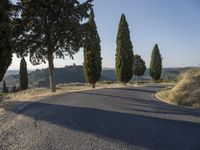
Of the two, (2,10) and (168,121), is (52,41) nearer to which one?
(2,10)

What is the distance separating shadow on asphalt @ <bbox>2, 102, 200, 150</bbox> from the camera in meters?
9.59

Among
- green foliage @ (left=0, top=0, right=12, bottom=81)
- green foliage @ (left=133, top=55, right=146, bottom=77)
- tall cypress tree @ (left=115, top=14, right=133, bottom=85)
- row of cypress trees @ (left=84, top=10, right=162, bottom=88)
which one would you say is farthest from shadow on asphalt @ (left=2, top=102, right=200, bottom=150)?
green foliage @ (left=133, top=55, right=146, bottom=77)

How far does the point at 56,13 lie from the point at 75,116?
2260 centimetres

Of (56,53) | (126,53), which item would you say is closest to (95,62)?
(126,53)

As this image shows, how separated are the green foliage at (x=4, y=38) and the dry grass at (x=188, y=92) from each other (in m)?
10.3

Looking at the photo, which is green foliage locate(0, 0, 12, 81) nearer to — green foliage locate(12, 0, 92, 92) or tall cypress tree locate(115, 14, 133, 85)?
green foliage locate(12, 0, 92, 92)

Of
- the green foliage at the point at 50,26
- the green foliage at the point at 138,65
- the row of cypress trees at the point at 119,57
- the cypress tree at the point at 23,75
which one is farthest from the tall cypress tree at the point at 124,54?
the green foliage at the point at 138,65

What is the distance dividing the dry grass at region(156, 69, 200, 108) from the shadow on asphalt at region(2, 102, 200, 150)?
236 inches

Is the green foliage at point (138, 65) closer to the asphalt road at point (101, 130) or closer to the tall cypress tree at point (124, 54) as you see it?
the tall cypress tree at point (124, 54)

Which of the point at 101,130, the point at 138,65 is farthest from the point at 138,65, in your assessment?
the point at 101,130

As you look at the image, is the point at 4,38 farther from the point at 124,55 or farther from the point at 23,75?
the point at 23,75

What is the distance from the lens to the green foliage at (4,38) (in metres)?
21.9

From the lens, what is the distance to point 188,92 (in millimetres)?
20984

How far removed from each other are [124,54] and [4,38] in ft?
103
